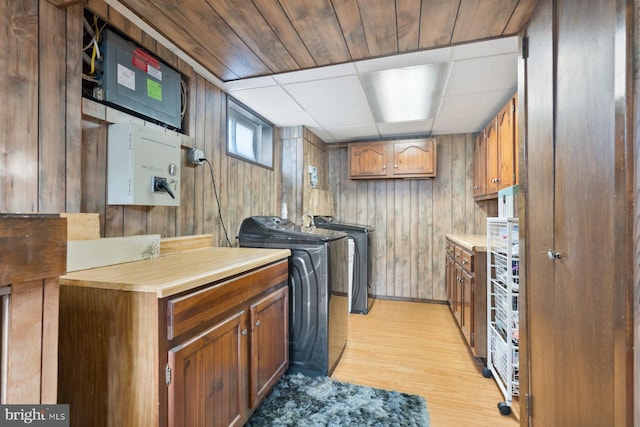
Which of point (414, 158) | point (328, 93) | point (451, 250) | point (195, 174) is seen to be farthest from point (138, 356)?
point (414, 158)

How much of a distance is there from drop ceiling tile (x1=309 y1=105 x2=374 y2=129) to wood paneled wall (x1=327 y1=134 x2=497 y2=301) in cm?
94

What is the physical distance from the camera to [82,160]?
1.30m

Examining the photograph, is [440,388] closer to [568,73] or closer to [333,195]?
[568,73]

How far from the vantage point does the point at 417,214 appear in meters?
3.83

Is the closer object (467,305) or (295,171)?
(467,305)

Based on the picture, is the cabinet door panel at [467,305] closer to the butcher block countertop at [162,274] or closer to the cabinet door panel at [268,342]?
the cabinet door panel at [268,342]

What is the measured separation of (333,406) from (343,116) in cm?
249

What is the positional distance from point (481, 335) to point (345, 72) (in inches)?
84.0

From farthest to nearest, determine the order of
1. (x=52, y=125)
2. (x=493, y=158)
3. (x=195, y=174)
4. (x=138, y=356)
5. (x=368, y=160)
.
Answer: (x=368, y=160) < (x=493, y=158) < (x=195, y=174) < (x=52, y=125) < (x=138, y=356)

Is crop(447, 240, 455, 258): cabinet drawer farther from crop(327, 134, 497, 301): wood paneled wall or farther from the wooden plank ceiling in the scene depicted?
the wooden plank ceiling

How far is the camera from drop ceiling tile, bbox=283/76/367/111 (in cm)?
216

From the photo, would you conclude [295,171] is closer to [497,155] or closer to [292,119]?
[292,119]

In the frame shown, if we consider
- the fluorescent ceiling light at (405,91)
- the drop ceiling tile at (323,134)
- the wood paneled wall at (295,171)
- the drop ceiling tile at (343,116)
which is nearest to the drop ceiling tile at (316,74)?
the fluorescent ceiling light at (405,91)

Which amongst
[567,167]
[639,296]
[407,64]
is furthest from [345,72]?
[639,296]
